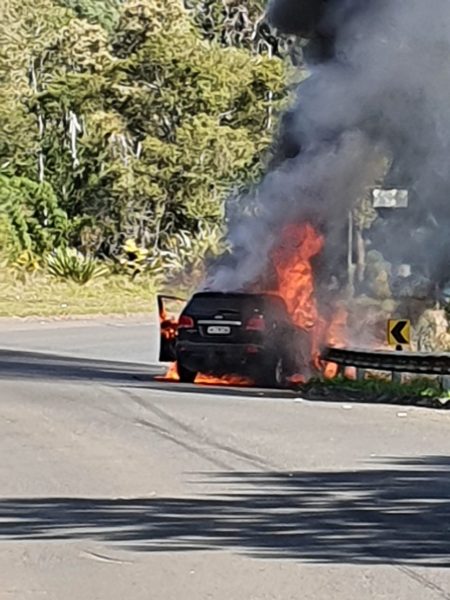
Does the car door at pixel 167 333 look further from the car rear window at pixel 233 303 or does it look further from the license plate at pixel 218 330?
the license plate at pixel 218 330

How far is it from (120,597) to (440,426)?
29.9 ft

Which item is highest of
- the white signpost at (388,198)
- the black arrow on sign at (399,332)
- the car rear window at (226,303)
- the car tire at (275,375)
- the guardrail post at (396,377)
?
the white signpost at (388,198)

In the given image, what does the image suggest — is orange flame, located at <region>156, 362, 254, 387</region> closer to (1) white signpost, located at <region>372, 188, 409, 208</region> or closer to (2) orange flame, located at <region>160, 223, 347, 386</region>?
(2) orange flame, located at <region>160, 223, 347, 386</region>

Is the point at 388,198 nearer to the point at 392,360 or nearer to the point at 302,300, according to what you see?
Result: the point at 302,300

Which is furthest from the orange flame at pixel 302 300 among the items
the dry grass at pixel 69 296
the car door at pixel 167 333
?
the dry grass at pixel 69 296

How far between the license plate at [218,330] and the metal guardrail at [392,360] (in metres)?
1.36

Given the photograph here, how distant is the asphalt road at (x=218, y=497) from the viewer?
9227 millimetres

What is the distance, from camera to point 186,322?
22.5 meters

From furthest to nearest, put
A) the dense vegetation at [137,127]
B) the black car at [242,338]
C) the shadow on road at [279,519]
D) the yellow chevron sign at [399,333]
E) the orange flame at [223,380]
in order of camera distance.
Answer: the dense vegetation at [137,127], the orange flame at [223,380], the black car at [242,338], the yellow chevron sign at [399,333], the shadow on road at [279,519]

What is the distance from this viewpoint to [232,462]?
14.3m

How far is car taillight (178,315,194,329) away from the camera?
22.4 m

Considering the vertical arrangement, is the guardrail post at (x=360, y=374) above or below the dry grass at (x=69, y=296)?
above

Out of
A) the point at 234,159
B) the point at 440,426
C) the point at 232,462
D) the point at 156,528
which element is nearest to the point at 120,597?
the point at 156,528

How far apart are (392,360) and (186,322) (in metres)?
3.17
